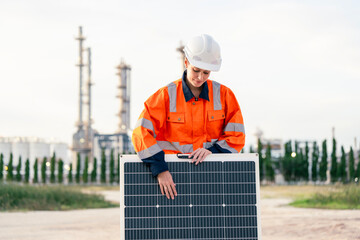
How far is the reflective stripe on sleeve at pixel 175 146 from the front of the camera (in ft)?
13.4

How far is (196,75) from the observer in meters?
3.90

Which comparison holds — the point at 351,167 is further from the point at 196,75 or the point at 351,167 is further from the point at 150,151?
the point at 150,151

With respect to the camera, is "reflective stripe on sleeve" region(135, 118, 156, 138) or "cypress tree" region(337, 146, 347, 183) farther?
"cypress tree" region(337, 146, 347, 183)

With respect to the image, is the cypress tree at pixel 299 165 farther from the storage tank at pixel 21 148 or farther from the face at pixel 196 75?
the face at pixel 196 75

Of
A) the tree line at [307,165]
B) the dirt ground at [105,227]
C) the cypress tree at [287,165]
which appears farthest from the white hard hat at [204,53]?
the cypress tree at [287,165]

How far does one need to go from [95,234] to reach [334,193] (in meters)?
9.51

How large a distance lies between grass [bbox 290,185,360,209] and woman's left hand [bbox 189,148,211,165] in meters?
11.7

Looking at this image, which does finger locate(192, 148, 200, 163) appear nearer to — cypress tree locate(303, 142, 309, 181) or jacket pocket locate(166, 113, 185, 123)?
jacket pocket locate(166, 113, 185, 123)

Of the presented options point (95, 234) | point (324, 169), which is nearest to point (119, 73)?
point (324, 169)

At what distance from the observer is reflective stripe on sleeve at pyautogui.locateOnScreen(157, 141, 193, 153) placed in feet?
13.4

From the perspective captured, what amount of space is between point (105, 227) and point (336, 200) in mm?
8200

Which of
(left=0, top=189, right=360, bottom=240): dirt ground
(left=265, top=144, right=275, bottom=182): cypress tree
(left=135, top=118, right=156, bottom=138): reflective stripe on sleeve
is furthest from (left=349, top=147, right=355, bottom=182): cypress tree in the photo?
(left=135, top=118, right=156, bottom=138): reflective stripe on sleeve

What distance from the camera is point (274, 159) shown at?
110 ft

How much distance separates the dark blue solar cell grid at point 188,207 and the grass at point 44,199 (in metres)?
11.9
